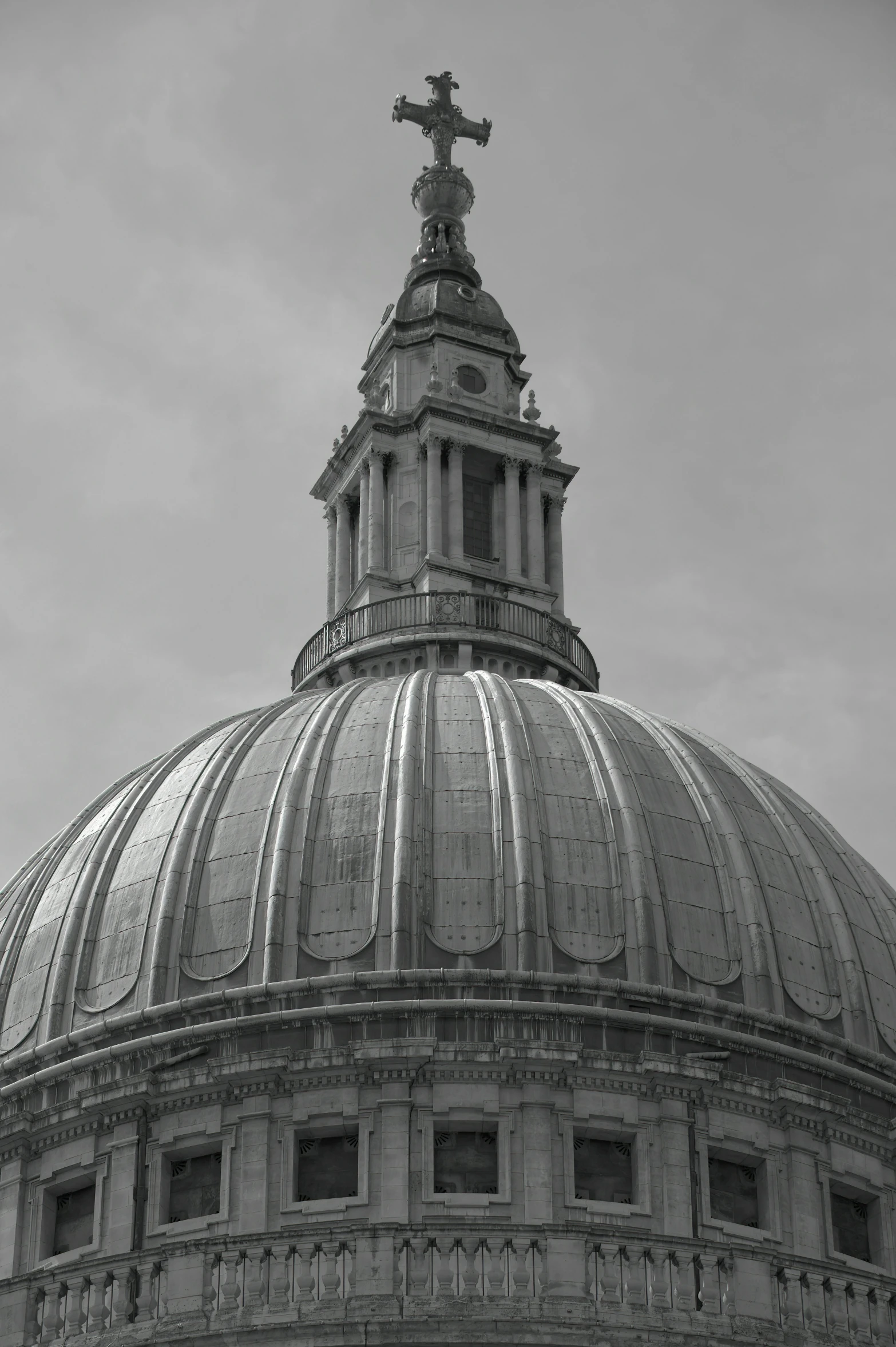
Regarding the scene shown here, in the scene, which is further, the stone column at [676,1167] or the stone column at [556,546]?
the stone column at [556,546]

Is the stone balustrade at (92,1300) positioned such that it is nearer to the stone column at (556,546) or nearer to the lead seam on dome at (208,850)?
the lead seam on dome at (208,850)

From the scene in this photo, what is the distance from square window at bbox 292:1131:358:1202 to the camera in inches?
2179

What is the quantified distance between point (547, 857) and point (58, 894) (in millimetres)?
11718

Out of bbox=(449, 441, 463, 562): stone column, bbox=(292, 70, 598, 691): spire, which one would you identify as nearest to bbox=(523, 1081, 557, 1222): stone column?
bbox=(292, 70, 598, 691): spire

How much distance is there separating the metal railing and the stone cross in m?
19.0

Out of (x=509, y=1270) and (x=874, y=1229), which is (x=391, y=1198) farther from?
(x=874, y=1229)

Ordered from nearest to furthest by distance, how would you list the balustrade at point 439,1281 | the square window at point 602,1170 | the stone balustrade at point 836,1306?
the balustrade at point 439,1281 → the stone balustrade at point 836,1306 → the square window at point 602,1170

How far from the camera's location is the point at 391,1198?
54.3 meters

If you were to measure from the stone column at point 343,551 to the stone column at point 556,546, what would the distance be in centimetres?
569

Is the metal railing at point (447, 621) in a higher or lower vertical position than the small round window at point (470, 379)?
lower

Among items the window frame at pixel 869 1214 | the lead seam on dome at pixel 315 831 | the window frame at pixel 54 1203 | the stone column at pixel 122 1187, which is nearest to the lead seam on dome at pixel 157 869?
the lead seam on dome at pixel 315 831

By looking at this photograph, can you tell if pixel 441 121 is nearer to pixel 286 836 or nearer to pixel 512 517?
pixel 512 517

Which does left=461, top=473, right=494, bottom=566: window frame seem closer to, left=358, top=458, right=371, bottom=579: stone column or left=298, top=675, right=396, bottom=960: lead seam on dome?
left=358, top=458, right=371, bottom=579: stone column

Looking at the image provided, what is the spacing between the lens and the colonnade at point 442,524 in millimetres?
76312
